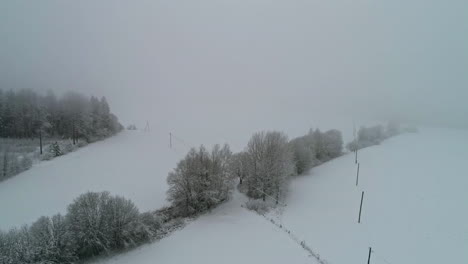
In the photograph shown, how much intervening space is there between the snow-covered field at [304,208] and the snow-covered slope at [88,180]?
119 millimetres

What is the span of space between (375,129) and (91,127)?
68.8m

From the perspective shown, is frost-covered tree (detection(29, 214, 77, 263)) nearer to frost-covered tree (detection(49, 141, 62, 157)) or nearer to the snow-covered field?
the snow-covered field

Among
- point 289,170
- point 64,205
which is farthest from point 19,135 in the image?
point 289,170

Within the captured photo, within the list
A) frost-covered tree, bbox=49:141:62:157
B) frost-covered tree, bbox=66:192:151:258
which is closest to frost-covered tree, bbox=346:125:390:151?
frost-covered tree, bbox=66:192:151:258

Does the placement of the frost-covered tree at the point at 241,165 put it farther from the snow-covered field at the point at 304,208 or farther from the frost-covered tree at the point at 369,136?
the frost-covered tree at the point at 369,136

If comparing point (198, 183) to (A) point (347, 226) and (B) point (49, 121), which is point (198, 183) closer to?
(A) point (347, 226)

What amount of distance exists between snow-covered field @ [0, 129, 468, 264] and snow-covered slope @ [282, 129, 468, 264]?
105 mm

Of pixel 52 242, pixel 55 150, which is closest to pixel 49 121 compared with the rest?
pixel 55 150

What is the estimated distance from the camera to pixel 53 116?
46875 millimetres

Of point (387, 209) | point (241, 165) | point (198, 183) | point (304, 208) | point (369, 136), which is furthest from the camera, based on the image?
point (369, 136)

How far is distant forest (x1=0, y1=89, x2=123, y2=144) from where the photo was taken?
4428 cm

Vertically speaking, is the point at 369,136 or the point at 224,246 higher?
the point at 369,136

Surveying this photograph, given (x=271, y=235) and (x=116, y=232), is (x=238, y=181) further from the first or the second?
(x=116, y=232)

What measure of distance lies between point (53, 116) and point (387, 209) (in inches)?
2241
